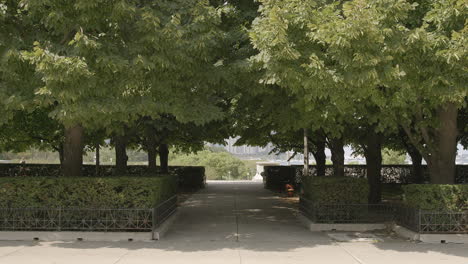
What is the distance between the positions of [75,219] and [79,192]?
2.10ft

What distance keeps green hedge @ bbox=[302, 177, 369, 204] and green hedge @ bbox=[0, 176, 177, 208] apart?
4.47m

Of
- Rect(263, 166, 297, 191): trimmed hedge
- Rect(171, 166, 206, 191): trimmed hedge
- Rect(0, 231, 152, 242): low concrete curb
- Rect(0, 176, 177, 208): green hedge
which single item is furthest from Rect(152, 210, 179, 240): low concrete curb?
Rect(263, 166, 297, 191): trimmed hedge

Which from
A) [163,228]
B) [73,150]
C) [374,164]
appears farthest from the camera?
[374,164]

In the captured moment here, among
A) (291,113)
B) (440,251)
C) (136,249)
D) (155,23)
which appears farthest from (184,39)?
(440,251)

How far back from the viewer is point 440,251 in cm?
940

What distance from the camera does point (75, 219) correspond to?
1078 cm

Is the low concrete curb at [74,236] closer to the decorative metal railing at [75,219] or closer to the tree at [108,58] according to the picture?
the decorative metal railing at [75,219]

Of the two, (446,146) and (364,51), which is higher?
(364,51)

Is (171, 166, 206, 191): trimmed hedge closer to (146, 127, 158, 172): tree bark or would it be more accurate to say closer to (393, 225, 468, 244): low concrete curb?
(146, 127, 158, 172): tree bark

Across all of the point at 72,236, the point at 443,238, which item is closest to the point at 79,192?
the point at 72,236

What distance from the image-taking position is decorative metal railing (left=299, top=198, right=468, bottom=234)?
10.4 metres

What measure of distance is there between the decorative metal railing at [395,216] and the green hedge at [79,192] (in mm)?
4587

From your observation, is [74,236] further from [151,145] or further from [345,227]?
[151,145]

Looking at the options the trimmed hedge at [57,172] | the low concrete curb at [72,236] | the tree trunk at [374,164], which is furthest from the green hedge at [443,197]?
the trimmed hedge at [57,172]
